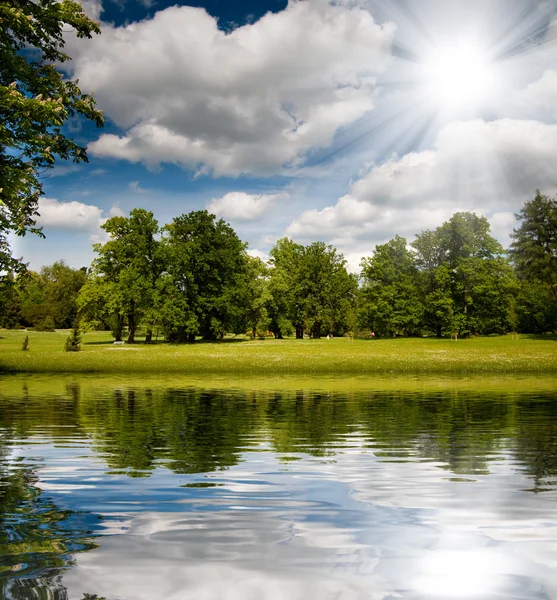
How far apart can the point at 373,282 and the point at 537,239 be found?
2920 centimetres

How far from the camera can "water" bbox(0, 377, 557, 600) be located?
4.62 metres

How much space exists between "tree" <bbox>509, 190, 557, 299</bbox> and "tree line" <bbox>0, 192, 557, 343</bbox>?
17 centimetres

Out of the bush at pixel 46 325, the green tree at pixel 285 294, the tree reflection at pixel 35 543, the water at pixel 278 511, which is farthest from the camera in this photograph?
the bush at pixel 46 325

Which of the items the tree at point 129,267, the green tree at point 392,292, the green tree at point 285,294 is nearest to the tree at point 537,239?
the green tree at point 392,292

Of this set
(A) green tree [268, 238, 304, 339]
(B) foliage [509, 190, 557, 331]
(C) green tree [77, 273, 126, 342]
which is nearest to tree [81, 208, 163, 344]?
(C) green tree [77, 273, 126, 342]

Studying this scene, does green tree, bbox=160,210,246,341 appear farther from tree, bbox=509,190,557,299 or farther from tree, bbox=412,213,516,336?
tree, bbox=509,190,557,299

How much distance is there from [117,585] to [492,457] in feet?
26.6

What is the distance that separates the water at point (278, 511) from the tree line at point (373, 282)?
207ft

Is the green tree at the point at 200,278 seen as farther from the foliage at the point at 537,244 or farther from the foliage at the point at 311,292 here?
the foliage at the point at 537,244

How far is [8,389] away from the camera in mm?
28562

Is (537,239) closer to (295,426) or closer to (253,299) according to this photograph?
(253,299)

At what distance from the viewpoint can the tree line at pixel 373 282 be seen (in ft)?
253

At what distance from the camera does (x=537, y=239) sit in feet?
306

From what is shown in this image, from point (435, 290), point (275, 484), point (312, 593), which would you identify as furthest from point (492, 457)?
point (435, 290)
